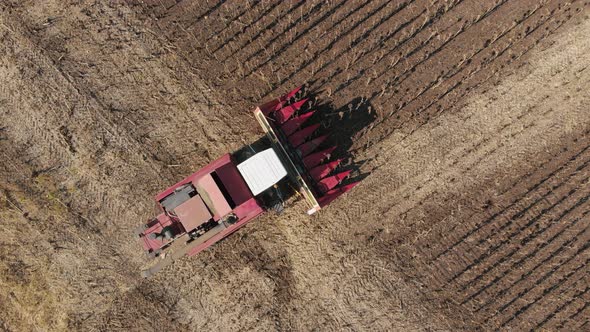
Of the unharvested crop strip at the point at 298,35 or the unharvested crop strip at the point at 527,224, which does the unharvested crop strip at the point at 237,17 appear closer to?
the unharvested crop strip at the point at 298,35

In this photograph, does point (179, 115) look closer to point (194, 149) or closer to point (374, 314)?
point (194, 149)

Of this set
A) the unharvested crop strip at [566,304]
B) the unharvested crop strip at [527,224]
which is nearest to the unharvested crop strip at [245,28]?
the unharvested crop strip at [527,224]

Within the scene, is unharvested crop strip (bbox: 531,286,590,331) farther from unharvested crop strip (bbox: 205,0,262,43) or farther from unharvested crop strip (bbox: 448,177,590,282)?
unharvested crop strip (bbox: 205,0,262,43)

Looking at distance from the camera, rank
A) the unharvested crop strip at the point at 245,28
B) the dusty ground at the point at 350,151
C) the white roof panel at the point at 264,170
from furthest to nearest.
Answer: the unharvested crop strip at the point at 245,28
the dusty ground at the point at 350,151
the white roof panel at the point at 264,170

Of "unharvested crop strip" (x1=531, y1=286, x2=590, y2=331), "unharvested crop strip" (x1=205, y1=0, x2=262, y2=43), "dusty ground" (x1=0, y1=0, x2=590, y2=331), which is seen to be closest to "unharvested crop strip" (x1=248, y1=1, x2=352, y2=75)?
"dusty ground" (x1=0, y1=0, x2=590, y2=331)

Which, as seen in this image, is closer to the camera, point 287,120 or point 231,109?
point 287,120

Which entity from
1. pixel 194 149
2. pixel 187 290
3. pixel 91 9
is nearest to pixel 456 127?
pixel 194 149

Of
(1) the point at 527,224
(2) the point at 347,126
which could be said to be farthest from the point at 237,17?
(1) the point at 527,224
